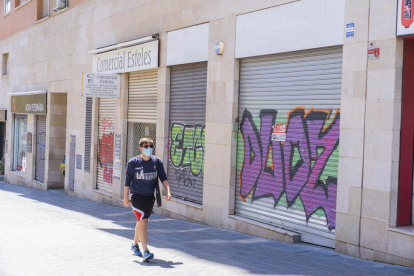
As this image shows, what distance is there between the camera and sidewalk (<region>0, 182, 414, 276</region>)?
650 centimetres

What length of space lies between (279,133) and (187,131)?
10.2ft

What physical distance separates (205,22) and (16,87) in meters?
15.2

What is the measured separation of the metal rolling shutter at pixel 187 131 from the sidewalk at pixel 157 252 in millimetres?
850

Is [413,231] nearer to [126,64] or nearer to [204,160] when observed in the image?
[204,160]

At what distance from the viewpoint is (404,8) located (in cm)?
657

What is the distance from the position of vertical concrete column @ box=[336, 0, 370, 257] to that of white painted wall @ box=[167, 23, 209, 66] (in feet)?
13.0

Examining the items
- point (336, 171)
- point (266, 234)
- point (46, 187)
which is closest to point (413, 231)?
point (336, 171)

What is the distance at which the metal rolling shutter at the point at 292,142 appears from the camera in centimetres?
788

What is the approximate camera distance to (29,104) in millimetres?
21047

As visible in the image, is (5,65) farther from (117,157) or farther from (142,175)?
(142,175)

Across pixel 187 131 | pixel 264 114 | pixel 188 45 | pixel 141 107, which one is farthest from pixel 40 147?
pixel 264 114

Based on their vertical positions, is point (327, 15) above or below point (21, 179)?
above

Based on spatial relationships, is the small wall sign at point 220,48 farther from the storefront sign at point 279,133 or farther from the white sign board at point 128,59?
the white sign board at point 128,59

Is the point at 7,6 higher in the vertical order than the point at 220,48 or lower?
higher
